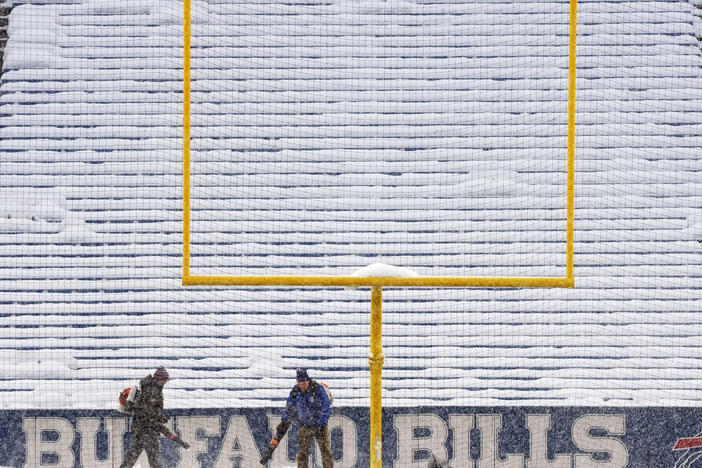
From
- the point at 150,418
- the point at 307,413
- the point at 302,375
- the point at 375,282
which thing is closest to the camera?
the point at 375,282

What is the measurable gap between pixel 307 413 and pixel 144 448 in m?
1.27

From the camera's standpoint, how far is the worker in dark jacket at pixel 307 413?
408 centimetres

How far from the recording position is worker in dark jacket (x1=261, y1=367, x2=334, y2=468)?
4.08 metres

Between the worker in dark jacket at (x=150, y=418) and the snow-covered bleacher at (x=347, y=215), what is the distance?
31 centimetres

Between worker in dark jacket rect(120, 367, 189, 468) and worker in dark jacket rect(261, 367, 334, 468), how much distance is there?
0.70 m

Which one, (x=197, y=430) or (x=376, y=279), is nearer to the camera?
(x=376, y=279)

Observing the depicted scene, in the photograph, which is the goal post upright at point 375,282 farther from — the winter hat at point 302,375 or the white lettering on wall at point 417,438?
the white lettering on wall at point 417,438

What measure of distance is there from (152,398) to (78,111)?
7.33 feet

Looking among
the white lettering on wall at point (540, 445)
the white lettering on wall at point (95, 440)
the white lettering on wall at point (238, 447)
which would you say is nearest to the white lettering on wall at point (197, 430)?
the white lettering on wall at point (238, 447)

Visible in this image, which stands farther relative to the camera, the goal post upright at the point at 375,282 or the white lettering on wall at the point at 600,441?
the white lettering on wall at the point at 600,441

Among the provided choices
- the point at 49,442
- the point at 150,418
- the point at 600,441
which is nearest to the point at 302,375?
the point at 150,418

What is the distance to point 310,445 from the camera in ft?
14.2

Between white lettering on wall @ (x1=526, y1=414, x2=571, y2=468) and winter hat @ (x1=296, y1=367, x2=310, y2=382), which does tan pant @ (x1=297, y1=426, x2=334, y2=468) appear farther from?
white lettering on wall @ (x1=526, y1=414, x2=571, y2=468)

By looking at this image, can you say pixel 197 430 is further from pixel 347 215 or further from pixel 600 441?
pixel 600 441
